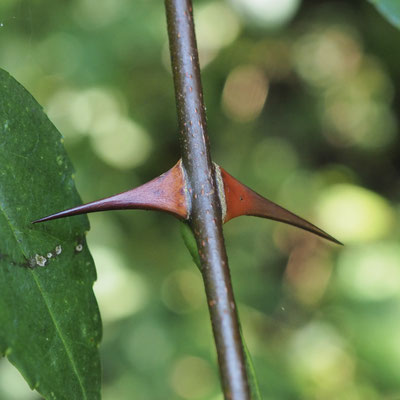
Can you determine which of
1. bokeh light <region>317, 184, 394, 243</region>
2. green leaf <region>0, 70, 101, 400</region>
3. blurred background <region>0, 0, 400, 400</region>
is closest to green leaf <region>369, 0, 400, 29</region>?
green leaf <region>0, 70, 101, 400</region>

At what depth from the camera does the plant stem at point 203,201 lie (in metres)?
0.32

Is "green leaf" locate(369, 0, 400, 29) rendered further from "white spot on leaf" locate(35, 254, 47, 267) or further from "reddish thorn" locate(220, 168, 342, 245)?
"white spot on leaf" locate(35, 254, 47, 267)

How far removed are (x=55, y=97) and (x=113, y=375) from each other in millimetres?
826

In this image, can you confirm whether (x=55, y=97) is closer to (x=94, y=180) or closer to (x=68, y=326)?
(x=94, y=180)

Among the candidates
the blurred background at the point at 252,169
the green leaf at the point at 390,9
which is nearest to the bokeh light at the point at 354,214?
the blurred background at the point at 252,169

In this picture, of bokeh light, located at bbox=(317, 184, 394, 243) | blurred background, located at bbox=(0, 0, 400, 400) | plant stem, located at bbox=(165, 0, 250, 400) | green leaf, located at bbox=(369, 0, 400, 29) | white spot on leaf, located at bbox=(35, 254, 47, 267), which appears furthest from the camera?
bokeh light, located at bbox=(317, 184, 394, 243)

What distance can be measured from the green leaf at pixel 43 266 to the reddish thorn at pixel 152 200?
0.18ft

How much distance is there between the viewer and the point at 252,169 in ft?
6.59

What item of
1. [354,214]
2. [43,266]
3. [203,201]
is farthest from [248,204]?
[354,214]

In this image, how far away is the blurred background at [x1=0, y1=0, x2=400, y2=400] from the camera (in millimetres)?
1620

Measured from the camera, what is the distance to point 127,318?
171 centimetres

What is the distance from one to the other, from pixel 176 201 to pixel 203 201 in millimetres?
18

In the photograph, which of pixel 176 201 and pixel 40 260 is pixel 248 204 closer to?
pixel 176 201

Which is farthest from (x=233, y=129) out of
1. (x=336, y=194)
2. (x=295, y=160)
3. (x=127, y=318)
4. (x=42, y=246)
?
(x=42, y=246)
